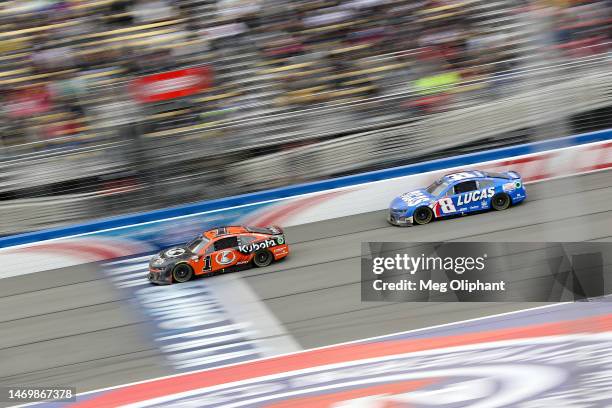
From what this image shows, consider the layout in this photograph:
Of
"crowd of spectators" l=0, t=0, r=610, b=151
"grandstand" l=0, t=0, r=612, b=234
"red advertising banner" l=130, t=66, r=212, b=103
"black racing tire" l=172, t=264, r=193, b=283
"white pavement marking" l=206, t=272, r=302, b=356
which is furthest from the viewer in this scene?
"crowd of spectators" l=0, t=0, r=610, b=151

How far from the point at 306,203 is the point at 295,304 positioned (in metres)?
3.96

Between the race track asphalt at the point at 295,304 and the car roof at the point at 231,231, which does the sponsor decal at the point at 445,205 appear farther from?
the car roof at the point at 231,231

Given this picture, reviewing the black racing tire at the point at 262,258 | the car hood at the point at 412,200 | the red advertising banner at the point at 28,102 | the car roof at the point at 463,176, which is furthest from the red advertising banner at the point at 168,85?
the car roof at the point at 463,176

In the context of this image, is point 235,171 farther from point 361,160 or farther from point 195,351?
point 195,351

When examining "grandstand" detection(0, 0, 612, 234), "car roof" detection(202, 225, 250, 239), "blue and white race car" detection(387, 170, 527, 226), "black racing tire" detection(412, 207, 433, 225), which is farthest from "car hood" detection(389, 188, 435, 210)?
"car roof" detection(202, 225, 250, 239)

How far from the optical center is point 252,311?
40.3 ft

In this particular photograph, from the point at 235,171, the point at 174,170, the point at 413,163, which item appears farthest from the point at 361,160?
the point at 174,170

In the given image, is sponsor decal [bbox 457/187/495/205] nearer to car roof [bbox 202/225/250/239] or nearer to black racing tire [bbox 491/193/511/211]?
black racing tire [bbox 491/193/511/211]

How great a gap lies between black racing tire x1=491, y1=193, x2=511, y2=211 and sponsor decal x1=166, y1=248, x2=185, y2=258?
18.3 feet

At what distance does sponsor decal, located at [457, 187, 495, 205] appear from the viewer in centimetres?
1493

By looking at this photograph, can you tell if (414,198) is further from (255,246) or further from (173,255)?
(173,255)

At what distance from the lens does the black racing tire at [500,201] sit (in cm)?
1502

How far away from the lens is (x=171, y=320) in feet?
40.4

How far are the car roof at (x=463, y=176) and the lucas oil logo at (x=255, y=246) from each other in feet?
11.5
